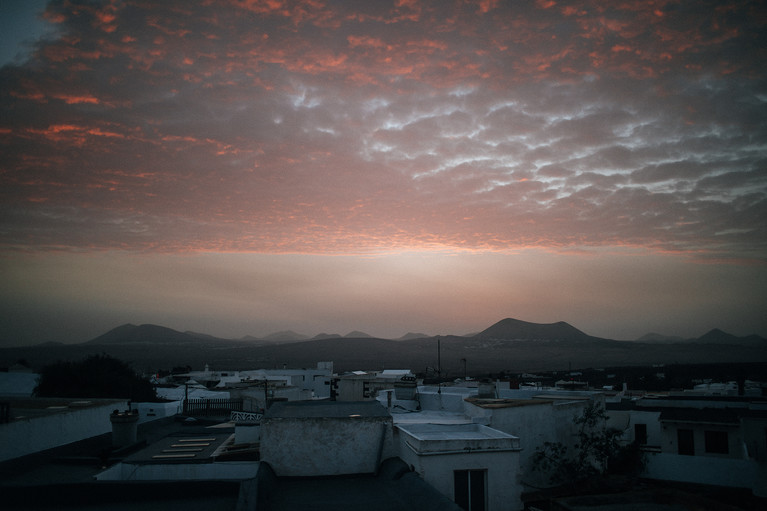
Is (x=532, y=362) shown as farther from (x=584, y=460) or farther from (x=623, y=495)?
(x=623, y=495)

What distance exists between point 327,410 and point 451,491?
461cm

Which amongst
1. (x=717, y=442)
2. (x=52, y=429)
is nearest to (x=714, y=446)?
(x=717, y=442)

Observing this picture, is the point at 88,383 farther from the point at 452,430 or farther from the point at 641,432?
the point at 641,432

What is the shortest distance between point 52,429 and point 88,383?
33.1m

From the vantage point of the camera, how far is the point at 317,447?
12867mm

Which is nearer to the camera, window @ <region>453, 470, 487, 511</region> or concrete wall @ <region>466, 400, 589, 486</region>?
window @ <region>453, 470, 487, 511</region>

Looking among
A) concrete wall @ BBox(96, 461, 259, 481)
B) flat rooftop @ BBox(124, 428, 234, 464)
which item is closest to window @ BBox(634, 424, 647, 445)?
flat rooftop @ BBox(124, 428, 234, 464)

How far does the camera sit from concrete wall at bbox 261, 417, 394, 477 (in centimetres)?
1274

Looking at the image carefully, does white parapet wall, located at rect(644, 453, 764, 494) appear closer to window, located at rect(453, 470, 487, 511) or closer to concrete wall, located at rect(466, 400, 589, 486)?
concrete wall, located at rect(466, 400, 589, 486)

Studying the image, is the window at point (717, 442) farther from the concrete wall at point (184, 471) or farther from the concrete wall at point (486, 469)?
the concrete wall at point (184, 471)

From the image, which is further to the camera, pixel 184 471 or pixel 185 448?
pixel 185 448

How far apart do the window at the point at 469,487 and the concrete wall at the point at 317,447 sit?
153 inches

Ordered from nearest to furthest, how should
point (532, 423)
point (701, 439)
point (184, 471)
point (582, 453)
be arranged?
point (184, 471), point (532, 423), point (582, 453), point (701, 439)

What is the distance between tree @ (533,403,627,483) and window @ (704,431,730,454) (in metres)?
6.26
